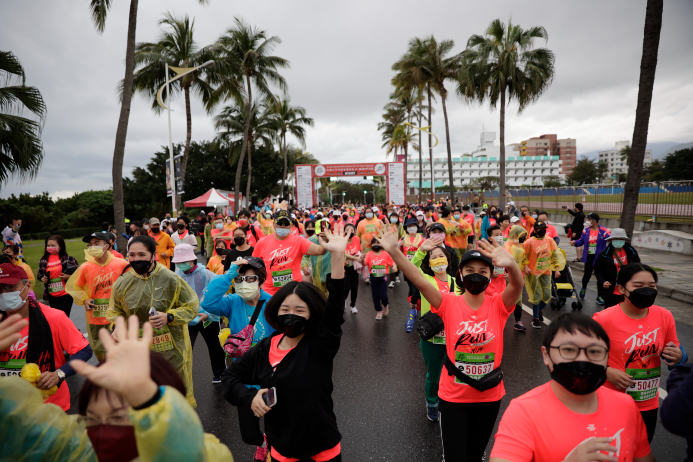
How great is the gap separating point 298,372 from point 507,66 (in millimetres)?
20889

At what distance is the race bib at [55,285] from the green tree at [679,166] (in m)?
54.1

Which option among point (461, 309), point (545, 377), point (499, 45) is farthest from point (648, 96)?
point (499, 45)

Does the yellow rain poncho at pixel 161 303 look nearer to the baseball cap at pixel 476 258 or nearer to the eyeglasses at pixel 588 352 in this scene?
the baseball cap at pixel 476 258

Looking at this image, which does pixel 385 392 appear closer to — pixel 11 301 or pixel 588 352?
pixel 588 352

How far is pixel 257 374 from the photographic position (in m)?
2.13

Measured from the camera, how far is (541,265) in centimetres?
641

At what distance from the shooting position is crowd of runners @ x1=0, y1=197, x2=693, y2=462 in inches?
51.2

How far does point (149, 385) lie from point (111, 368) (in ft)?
0.40

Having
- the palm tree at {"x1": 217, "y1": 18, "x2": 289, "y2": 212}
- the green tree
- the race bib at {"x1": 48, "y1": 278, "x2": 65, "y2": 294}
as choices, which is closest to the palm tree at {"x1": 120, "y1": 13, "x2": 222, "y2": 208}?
the palm tree at {"x1": 217, "y1": 18, "x2": 289, "y2": 212}

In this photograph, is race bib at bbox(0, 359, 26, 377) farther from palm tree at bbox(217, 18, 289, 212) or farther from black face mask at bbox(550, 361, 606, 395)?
palm tree at bbox(217, 18, 289, 212)

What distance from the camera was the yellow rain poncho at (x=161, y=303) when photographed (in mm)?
3395

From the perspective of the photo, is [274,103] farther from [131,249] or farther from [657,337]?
[657,337]

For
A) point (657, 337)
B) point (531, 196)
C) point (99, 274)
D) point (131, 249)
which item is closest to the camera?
point (657, 337)

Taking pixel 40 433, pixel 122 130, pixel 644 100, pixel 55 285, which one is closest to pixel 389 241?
pixel 40 433
